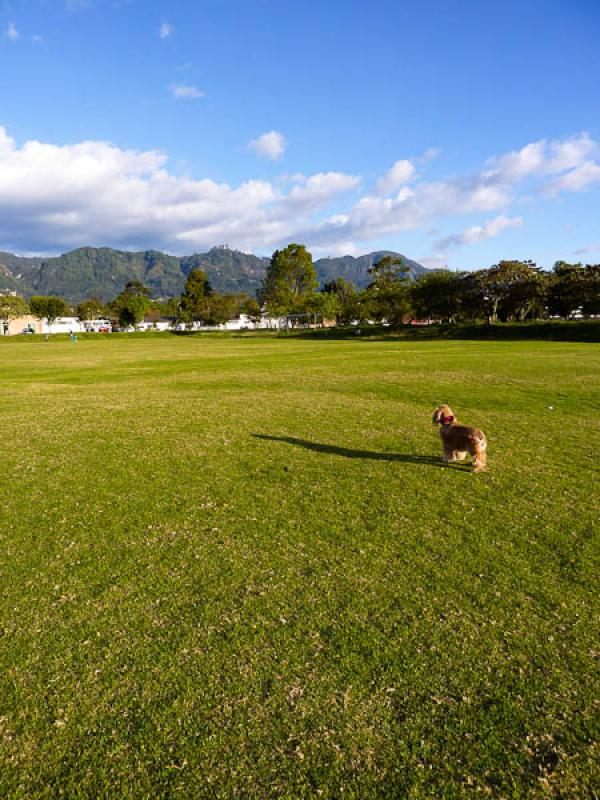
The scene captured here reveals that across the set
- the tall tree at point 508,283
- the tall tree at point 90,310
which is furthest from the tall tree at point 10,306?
the tall tree at point 508,283

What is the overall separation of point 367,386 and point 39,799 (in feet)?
61.1

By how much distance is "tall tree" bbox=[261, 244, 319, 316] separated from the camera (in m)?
124

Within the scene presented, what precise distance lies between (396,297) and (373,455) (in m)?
92.3

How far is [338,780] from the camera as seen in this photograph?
9.55 ft

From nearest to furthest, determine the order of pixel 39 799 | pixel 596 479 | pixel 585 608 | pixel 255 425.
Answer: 1. pixel 39 799
2. pixel 585 608
3. pixel 596 479
4. pixel 255 425

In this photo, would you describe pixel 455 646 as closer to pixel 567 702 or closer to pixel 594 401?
pixel 567 702

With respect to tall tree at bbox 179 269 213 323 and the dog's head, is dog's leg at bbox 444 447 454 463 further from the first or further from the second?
tall tree at bbox 179 269 213 323

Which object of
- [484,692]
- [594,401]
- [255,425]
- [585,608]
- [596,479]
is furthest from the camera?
[594,401]

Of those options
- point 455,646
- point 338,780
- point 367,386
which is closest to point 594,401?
point 367,386

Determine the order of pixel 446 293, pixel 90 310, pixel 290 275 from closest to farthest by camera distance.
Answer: pixel 446 293 → pixel 290 275 → pixel 90 310

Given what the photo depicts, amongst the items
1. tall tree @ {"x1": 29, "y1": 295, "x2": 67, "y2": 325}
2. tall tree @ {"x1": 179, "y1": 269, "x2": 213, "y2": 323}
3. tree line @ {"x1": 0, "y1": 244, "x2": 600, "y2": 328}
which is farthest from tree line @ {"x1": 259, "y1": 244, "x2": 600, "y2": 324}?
tall tree @ {"x1": 29, "y1": 295, "x2": 67, "y2": 325}

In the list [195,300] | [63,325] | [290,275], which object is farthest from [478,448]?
[63,325]

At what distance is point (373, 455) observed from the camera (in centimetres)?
1002

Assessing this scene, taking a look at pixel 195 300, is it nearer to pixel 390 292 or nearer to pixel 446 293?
pixel 390 292
